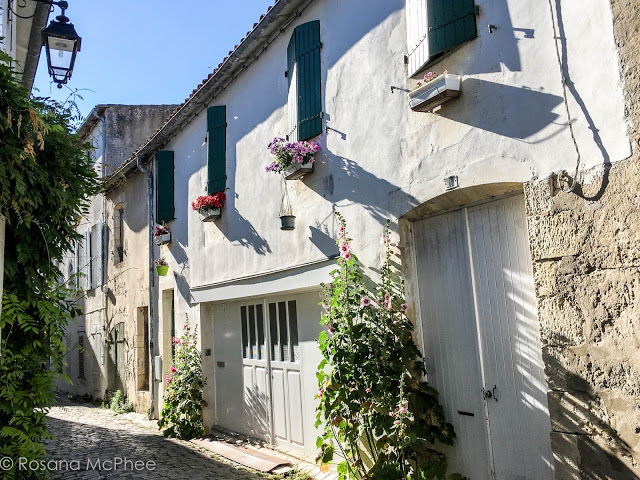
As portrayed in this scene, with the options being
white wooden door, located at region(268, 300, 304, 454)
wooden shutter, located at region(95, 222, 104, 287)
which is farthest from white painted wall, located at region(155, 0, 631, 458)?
wooden shutter, located at region(95, 222, 104, 287)

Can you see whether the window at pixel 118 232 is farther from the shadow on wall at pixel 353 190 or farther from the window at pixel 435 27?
the window at pixel 435 27

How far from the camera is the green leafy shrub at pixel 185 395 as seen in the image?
8578 mm

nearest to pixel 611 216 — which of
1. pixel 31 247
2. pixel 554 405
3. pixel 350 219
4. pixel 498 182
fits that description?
pixel 498 182

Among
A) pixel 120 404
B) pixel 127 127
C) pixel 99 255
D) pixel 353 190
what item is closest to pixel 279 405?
pixel 353 190

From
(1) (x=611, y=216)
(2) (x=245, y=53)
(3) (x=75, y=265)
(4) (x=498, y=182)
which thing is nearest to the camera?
(1) (x=611, y=216)

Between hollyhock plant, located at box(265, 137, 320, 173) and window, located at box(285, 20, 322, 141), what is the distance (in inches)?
6.4

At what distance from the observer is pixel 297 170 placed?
628 centimetres

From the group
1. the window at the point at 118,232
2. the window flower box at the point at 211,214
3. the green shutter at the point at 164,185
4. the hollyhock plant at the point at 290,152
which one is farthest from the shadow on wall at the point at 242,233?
the window at the point at 118,232

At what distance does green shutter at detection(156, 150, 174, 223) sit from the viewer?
34.4ft

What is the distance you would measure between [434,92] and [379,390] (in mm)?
2358

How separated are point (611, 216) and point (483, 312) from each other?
130cm

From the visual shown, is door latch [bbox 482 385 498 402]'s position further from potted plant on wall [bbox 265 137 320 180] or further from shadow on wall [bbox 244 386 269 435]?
shadow on wall [bbox 244 386 269 435]

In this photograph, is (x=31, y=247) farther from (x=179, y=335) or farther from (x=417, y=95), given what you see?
(x=179, y=335)

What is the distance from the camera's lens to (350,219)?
5691 mm
